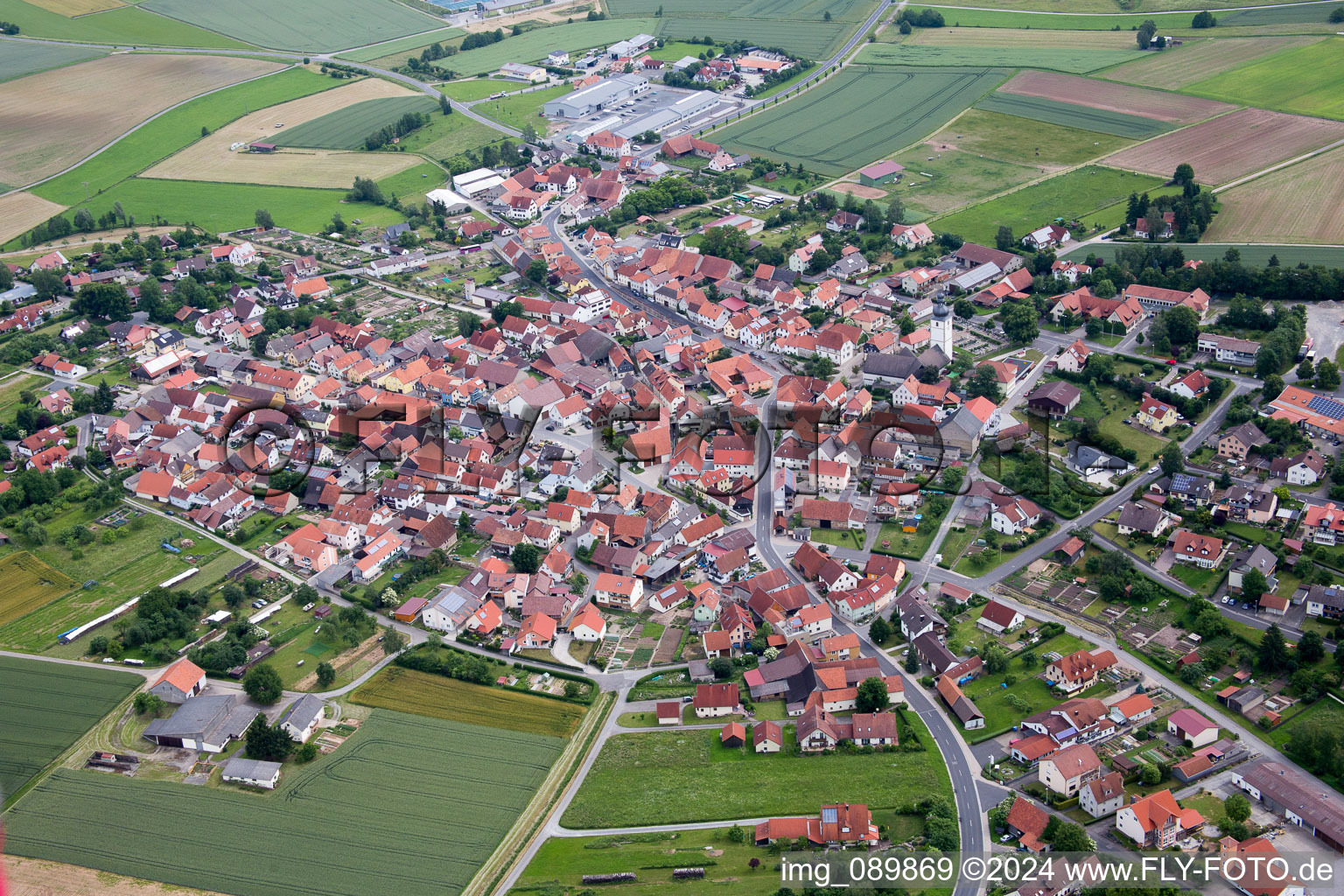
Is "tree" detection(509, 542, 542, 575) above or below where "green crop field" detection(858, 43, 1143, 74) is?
below

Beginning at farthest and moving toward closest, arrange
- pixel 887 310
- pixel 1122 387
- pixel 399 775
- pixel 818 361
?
pixel 887 310, pixel 818 361, pixel 1122 387, pixel 399 775

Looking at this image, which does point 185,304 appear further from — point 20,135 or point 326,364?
point 20,135

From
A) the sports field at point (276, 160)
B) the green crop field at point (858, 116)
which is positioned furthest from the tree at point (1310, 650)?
the sports field at point (276, 160)

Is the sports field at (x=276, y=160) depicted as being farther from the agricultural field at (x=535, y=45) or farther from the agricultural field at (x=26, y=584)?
the agricultural field at (x=26, y=584)

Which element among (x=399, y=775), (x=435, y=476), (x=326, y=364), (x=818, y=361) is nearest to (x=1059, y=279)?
(x=818, y=361)

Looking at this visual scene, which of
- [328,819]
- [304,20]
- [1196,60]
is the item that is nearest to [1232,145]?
[1196,60]

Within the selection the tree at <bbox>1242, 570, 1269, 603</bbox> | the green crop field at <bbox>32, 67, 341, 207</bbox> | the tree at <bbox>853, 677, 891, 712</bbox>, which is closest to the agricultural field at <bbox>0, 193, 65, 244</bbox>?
the green crop field at <bbox>32, 67, 341, 207</bbox>

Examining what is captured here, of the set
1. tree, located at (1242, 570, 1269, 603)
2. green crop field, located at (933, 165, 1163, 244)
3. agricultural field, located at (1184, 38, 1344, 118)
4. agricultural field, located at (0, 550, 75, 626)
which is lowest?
agricultural field, located at (0, 550, 75, 626)

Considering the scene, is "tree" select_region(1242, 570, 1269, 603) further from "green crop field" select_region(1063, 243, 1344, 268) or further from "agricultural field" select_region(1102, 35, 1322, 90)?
"agricultural field" select_region(1102, 35, 1322, 90)
